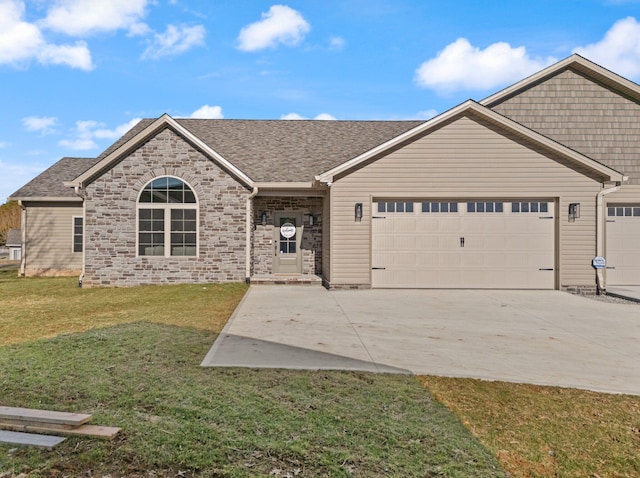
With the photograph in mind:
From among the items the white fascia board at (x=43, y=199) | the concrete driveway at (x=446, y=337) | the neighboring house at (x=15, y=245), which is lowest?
the concrete driveway at (x=446, y=337)

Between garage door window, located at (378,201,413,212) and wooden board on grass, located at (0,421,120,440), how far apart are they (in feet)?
32.4

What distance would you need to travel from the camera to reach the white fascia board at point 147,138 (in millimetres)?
12383

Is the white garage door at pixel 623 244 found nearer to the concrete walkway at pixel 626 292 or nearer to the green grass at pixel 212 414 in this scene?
the concrete walkway at pixel 626 292

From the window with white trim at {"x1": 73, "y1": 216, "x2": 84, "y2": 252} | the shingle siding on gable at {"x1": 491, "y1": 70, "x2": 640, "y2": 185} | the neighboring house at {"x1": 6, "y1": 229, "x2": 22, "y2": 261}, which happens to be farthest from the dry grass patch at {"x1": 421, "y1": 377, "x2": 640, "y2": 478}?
the neighboring house at {"x1": 6, "y1": 229, "x2": 22, "y2": 261}

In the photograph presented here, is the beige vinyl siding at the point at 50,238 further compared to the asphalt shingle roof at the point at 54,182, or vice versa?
the beige vinyl siding at the point at 50,238

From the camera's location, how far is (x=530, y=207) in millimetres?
11945

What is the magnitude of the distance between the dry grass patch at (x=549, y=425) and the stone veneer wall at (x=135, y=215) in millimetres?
9753

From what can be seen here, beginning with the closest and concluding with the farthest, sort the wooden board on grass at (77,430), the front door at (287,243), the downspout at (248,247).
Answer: the wooden board on grass at (77,430)
the downspout at (248,247)
the front door at (287,243)

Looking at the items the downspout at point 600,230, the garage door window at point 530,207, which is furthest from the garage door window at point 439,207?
the downspout at point 600,230

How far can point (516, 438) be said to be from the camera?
3.14 m

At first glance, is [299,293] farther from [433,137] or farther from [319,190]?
[433,137]

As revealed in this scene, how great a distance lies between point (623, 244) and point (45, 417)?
51.1ft

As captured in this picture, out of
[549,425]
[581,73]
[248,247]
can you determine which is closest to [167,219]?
[248,247]

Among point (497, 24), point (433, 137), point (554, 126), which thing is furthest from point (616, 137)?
point (433, 137)
